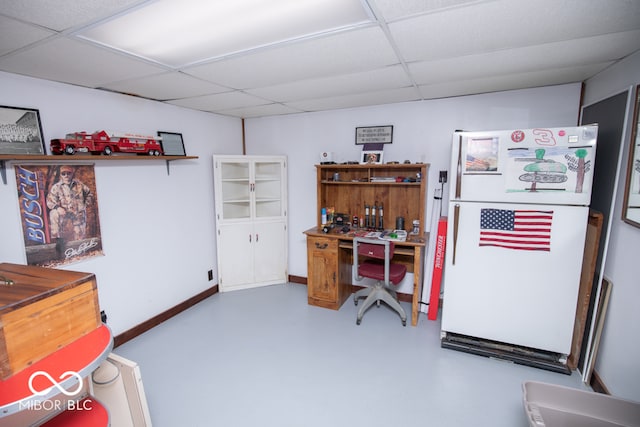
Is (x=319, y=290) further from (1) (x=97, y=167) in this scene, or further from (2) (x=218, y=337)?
(1) (x=97, y=167)

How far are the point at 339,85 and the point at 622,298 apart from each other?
2.58 meters

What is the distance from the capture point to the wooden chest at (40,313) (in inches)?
43.3

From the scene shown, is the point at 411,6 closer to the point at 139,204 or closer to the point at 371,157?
the point at 371,157

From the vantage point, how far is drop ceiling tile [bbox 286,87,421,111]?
118 inches

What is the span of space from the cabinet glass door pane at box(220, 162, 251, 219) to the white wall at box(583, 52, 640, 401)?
143 inches

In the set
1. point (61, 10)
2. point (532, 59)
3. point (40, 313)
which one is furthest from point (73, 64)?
point (532, 59)

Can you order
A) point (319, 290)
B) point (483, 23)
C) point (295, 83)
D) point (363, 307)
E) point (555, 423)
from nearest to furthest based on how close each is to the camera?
point (483, 23), point (555, 423), point (295, 83), point (363, 307), point (319, 290)

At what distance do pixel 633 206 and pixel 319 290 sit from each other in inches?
110

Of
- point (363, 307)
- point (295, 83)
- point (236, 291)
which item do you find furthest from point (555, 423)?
point (236, 291)

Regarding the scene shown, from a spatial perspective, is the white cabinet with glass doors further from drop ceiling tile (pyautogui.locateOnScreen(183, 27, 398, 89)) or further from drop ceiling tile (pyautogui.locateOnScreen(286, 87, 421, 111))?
drop ceiling tile (pyautogui.locateOnScreen(183, 27, 398, 89))

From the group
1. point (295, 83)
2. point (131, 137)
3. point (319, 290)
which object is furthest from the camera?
point (319, 290)

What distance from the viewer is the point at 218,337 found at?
9.88 feet

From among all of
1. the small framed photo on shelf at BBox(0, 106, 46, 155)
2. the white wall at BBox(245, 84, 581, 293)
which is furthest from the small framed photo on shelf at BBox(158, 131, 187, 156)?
the white wall at BBox(245, 84, 581, 293)

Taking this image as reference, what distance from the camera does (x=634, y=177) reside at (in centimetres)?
192
